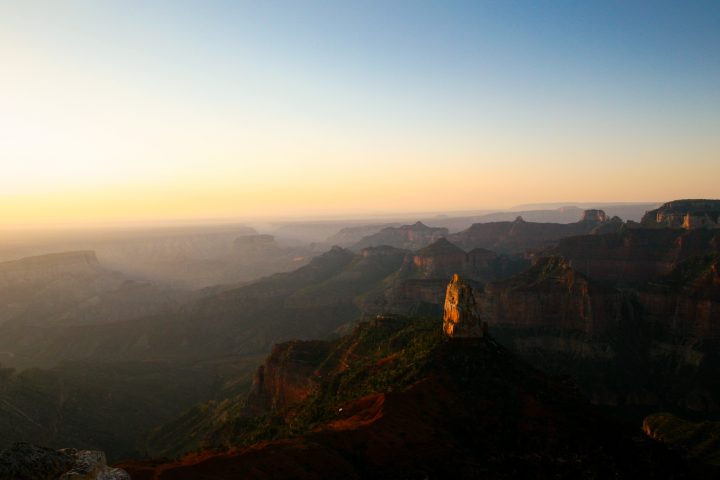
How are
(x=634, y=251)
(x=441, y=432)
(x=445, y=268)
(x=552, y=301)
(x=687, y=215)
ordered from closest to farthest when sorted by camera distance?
1. (x=441, y=432)
2. (x=552, y=301)
3. (x=634, y=251)
4. (x=687, y=215)
5. (x=445, y=268)

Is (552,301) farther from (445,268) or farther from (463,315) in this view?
(463,315)

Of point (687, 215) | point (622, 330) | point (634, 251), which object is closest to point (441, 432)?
point (622, 330)

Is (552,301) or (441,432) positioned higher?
(441,432)

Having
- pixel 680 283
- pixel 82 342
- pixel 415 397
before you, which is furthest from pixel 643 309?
pixel 82 342

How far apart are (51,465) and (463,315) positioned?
3683cm

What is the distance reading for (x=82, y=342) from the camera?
16788 cm

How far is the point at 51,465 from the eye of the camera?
2134 cm

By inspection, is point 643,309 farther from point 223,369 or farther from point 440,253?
point 223,369

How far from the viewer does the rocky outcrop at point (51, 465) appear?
20719 millimetres

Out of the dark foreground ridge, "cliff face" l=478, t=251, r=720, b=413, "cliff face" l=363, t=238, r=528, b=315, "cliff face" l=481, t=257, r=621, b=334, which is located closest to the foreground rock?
the dark foreground ridge

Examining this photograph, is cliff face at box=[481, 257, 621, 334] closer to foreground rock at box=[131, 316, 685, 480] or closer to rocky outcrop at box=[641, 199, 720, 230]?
rocky outcrop at box=[641, 199, 720, 230]

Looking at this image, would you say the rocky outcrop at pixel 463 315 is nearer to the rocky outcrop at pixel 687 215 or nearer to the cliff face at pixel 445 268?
the cliff face at pixel 445 268

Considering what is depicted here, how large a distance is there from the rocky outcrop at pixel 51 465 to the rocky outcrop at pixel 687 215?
169528 mm

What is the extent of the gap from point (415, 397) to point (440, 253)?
151875mm
